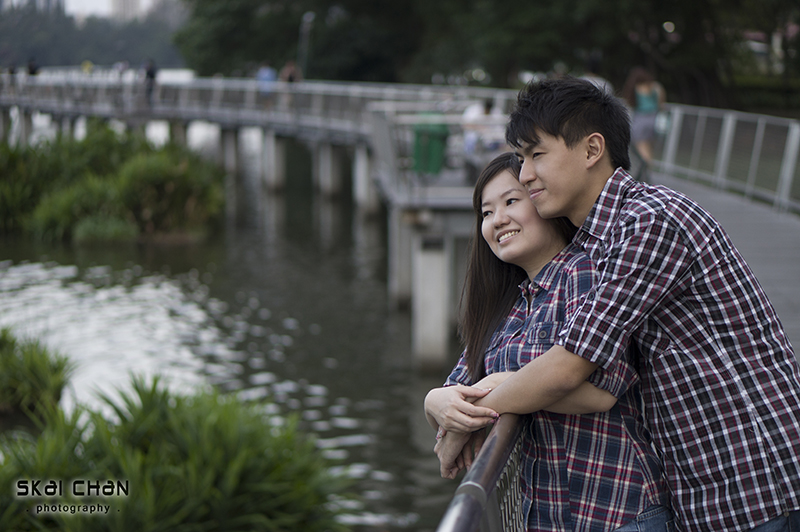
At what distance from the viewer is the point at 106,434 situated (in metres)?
6.56

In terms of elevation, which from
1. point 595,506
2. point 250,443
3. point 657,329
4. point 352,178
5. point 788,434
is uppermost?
point 657,329

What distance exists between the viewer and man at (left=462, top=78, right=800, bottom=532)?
A: 1.95 metres

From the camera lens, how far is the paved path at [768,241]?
6.70 meters

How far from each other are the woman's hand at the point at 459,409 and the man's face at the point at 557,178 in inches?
18.4

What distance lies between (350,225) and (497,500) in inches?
934

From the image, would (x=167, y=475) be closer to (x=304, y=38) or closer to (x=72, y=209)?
(x=72, y=209)

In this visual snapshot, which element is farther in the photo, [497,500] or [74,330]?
[74,330]

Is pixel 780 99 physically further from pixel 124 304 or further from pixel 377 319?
pixel 124 304

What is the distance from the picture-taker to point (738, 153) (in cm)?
1254

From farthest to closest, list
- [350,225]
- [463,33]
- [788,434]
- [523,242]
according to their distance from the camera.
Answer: [463,33] < [350,225] < [523,242] < [788,434]

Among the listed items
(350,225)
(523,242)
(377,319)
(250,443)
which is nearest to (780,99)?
(350,225)

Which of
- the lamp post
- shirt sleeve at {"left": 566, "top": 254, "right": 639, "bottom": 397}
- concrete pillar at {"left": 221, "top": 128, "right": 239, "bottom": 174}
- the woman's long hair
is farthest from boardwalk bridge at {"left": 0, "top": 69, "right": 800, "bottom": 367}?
the lamp post

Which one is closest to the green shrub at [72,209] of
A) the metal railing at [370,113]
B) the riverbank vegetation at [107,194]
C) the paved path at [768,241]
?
the riverbank vegetation at [107,194]

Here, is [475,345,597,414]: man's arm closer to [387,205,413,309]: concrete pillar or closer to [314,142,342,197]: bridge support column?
[387,205,413,309]: concrete pillar
